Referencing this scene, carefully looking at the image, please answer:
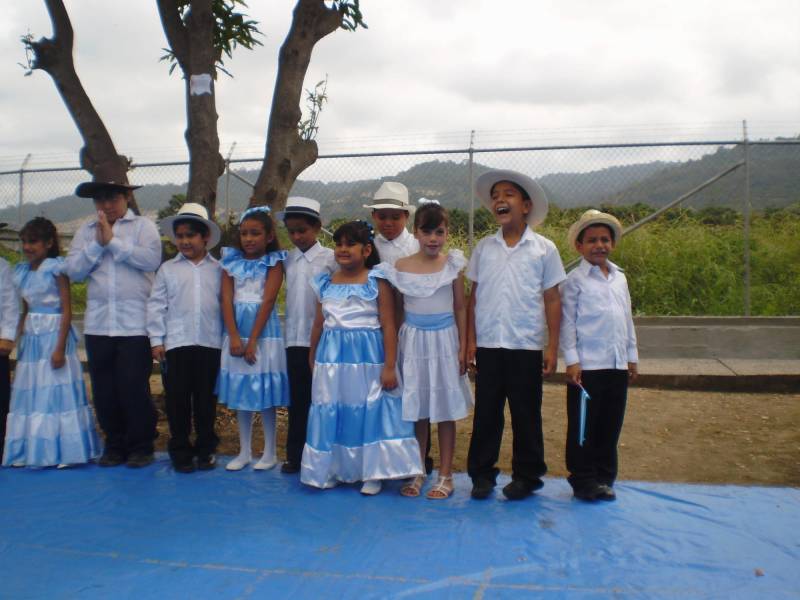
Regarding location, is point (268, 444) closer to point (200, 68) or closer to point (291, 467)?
point (291, 467)

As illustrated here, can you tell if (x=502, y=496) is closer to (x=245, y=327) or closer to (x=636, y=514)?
(x=636, y=514)

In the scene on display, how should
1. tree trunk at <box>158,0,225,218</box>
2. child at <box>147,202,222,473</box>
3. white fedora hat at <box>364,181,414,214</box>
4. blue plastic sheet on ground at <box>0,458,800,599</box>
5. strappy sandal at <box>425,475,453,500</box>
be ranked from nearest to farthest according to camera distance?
blue plastic sheet on ground at <box>0,458,800,599</box> → strappy sandal at <box>425,475,453,500</box> → white fedora hat at <box>364,181,414,214</box> → child at <box>147,202,222,473</box> → tree trunk at <box>158,0,225,218</box>

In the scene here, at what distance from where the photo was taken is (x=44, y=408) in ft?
14.0

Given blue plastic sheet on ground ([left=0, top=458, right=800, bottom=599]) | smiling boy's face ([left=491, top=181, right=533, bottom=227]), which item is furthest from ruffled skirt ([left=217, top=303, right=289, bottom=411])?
smiling boy's face ([left=491, top=181, right=533, bottom=227])

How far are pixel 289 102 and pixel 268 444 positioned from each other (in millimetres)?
2350

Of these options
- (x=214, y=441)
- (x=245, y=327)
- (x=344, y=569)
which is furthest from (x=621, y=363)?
(x=214, y=441)

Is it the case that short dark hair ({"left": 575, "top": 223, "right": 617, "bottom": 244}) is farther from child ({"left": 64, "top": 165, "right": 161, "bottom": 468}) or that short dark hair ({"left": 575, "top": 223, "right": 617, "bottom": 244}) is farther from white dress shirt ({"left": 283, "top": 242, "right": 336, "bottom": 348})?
child ({"left": 64, "top": 165, "right": 161, "bottom": 468})

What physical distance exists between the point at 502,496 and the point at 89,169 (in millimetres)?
3591

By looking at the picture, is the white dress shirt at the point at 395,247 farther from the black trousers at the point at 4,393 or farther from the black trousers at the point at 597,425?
the black trousers at the point at 4,393

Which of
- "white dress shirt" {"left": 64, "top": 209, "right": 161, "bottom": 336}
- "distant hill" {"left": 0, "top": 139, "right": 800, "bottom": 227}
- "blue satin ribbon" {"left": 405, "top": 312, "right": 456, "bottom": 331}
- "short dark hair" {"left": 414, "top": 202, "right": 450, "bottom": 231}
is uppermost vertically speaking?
"distant hill" {"left": 0, "top": 139, "right": 800, "bottom": 227}

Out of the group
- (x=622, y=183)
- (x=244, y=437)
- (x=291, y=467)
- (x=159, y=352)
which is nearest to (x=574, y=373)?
(x=291, y=467)

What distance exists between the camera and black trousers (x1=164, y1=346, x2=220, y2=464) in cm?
410

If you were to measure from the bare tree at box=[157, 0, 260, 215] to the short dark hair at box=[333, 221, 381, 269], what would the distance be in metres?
1.75

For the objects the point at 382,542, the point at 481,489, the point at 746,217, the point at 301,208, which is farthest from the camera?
the point at 746,217
